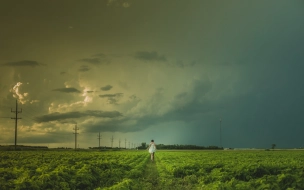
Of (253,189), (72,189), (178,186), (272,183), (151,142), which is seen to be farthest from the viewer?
(151,142)

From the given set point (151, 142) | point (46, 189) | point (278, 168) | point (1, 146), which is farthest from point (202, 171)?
point (1, 146)

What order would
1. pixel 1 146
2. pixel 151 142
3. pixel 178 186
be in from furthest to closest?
pixel 1 146, pixel 151 142, pixel 178 186

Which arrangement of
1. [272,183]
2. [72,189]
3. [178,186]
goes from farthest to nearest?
[178,186], [72,189], [272,183]

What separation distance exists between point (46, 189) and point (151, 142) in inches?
1330

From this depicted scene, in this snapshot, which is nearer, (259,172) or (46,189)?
(46,189)

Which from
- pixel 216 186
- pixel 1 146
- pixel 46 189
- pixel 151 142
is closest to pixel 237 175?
pixel 216 186

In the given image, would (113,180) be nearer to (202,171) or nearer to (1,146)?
(202,171)

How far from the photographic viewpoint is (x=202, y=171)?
26.4 metres

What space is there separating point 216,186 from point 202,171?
9.86 metres

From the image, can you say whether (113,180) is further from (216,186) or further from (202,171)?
(216,186)

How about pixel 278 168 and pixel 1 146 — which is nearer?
pixel 278 168

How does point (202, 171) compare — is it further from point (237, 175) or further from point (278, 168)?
point (278, 168)

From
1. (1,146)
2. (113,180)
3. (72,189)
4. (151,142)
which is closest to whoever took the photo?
(72,189)

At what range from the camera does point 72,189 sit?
66.2 ft
